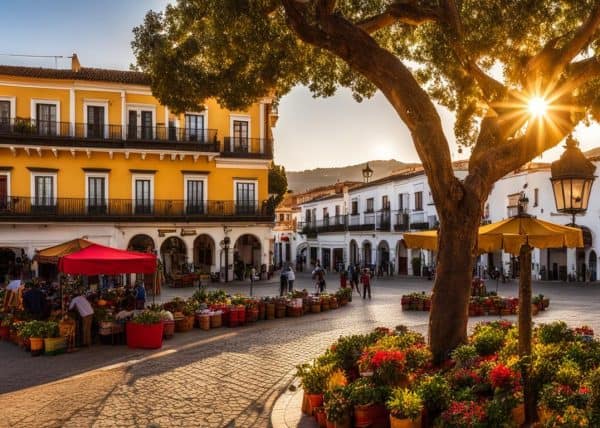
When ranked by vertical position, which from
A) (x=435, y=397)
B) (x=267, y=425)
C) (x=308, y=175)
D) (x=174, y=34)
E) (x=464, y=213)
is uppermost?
(x=308, y=175)

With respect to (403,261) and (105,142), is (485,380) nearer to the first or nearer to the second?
(105,142)

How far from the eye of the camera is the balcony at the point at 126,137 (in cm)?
2992

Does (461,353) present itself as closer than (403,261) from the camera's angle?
Yes

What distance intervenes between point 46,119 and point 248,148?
1147 centimetres

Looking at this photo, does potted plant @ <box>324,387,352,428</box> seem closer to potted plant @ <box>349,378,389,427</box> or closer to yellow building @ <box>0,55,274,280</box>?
potted plant @ <box>349,378,389,427</box>

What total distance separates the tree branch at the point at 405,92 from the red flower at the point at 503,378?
2677 millimetres

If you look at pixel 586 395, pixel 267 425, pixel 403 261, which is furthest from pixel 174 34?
pixel 403 261

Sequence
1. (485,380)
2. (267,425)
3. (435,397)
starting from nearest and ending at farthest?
1. (435,397)
2. (485,380)
3. (267,425)

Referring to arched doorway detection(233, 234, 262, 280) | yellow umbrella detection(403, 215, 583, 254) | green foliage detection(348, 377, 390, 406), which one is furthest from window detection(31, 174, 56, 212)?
green foliage detection(348, 377, 390, 406)

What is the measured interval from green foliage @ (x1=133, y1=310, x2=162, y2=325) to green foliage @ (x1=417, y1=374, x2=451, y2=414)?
26.0 ft

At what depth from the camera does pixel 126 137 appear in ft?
104

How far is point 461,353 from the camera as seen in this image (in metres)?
8.02

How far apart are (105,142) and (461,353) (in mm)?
27178

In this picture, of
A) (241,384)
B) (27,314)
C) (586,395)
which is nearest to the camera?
(586,395)
